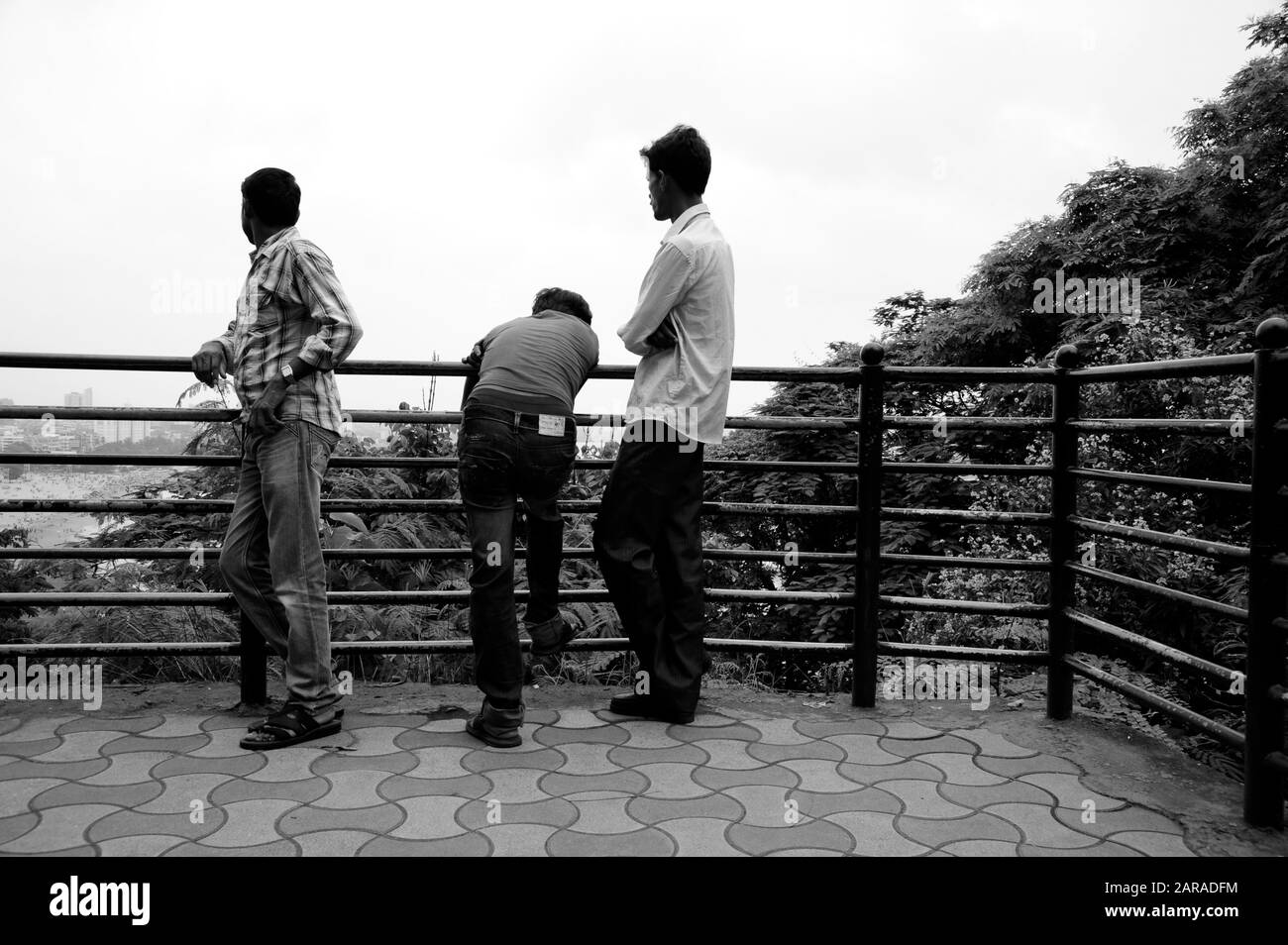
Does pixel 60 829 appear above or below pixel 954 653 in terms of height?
below

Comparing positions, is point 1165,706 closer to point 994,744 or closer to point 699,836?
point 994,744

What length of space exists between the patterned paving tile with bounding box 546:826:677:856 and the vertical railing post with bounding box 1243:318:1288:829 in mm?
1661

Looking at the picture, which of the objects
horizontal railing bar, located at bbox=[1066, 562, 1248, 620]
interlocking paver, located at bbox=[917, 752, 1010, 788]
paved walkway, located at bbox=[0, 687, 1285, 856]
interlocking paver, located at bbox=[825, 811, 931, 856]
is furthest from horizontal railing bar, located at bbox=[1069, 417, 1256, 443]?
interlocking paver, located at bbox=[825, 811, 931, 856]

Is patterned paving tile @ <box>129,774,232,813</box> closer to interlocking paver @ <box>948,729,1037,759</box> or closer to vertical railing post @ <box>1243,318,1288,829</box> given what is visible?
interlocking paver @ <box>948,729,1037,759</box>

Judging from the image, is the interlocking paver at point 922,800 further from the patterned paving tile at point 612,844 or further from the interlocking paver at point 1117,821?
the patterned paving tile at point 612,844

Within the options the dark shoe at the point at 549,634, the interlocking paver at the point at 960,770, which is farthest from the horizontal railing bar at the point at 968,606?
the dark shoe at the point at 549,634

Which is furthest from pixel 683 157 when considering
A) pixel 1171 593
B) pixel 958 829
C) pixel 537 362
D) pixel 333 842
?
pixel 333 842

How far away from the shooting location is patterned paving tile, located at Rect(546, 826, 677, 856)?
2627mm

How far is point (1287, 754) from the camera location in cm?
279

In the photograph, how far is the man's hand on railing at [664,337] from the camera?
3.64 meters

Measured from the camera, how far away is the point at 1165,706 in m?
3.23

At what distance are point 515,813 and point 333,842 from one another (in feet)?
1.62
